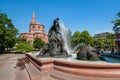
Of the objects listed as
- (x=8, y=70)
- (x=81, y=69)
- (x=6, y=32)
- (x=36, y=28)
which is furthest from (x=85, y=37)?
(x=36, y=28)

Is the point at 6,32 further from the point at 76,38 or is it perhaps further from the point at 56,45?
the point at 56,45

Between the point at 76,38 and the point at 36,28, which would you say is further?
the point at 36,28

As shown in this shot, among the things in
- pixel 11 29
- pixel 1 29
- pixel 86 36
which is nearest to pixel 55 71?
pixel 1 29

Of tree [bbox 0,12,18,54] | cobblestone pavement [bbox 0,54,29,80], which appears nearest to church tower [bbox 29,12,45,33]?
tree [bbox 0,12,18,54]

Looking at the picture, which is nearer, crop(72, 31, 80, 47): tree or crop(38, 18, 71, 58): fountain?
crop(38, 18, 71, 58): fountain

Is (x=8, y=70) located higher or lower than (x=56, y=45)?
lower

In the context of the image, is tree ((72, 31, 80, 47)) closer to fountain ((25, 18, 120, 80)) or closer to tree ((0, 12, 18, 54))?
tree ((0, 12, 18, 54))

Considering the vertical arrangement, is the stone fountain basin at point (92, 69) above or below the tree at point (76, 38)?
below

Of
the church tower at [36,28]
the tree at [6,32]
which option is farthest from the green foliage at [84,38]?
the church tower at [36,28]

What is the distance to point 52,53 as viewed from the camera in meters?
13.3

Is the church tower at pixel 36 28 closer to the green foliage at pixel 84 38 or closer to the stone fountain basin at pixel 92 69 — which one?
the green foliage at pixel 84 38

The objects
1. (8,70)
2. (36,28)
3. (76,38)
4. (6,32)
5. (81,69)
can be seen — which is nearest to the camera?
(81,69)

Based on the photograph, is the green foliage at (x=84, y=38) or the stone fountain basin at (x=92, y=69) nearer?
the stone fountain basin at (x=92, y=69)

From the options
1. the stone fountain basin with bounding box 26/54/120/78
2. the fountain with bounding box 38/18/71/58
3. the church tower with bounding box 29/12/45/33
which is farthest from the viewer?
the church tower with bounding box 29/12/45/33
